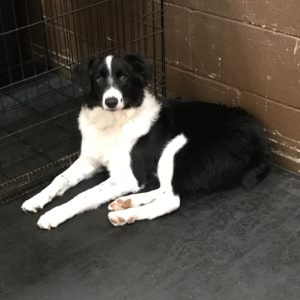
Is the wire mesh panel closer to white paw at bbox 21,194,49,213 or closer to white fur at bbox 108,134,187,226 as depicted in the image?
white paw at bbox 21,194,49,213

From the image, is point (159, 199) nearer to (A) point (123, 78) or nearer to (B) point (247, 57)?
(A) point (123, 78)

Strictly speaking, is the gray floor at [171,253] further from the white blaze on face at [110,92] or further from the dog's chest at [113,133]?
the white blaze on face at [110,92]

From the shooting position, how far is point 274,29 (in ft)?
8.67

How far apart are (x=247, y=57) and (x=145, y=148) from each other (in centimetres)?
68

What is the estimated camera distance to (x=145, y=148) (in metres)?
2.71

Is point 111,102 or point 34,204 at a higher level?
point 111,102

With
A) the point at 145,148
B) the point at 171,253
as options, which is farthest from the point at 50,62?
the point at 171,253

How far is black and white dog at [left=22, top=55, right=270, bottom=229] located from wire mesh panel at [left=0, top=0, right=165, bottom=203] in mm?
341

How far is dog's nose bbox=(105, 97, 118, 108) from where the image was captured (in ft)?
8.16

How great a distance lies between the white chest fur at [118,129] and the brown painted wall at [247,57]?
0.44 meters

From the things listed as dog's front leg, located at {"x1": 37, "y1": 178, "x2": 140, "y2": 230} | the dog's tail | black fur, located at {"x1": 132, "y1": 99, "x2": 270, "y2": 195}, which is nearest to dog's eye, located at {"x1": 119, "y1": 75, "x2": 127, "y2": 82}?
black fur, located at {"x1": 132, "y1": 99, "x2": 270, "y2": 195}

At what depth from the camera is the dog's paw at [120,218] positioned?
2.51m

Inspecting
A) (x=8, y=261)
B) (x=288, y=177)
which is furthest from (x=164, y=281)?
(x=288, y=177)

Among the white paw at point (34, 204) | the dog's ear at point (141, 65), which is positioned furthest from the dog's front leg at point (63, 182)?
the dog's ear at point (141, 65)
